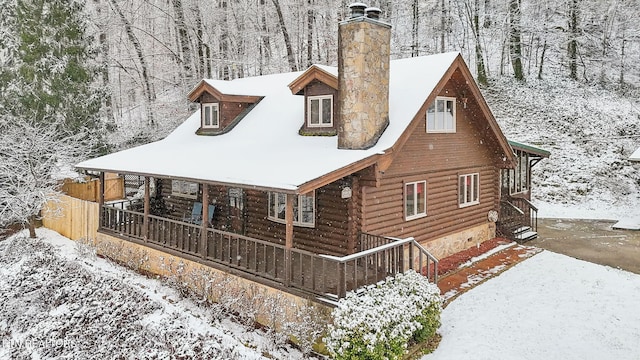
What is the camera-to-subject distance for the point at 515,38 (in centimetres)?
3419

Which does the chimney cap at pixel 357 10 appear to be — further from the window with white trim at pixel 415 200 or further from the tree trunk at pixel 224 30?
the tree trunk at pixel 224 30

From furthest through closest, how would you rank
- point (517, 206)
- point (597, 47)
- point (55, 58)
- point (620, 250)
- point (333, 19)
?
point (597, 47)
point (333, 19)
point (55, 58)
point (517, 206)
point (620, 250)

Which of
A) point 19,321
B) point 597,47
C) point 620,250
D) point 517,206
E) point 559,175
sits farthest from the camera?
point 597,47

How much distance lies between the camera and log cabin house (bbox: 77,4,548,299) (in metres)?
10.6

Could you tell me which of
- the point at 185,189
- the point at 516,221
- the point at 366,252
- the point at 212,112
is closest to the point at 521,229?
the point at 516,221

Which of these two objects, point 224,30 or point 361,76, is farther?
point 224,30

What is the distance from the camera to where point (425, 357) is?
8789 mm

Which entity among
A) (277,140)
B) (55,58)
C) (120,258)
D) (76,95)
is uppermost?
(55,58)

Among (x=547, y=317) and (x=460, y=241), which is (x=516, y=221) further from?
(x=547, y=317)

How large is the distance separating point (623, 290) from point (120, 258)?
15202 mm

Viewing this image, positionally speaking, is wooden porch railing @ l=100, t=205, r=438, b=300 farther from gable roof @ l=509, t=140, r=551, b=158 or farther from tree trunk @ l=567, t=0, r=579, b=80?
tree trunk @ l=567, t=0, r=579, b=80

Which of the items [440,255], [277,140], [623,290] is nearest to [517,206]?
[440,255]

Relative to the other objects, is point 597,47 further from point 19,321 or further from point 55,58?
point 19,321

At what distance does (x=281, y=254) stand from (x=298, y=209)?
1.40 m
